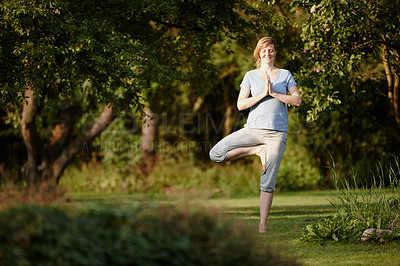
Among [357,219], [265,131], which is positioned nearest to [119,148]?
[265,131]

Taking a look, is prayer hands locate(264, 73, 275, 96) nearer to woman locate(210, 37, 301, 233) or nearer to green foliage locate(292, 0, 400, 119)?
woman locate(210, 37, 301, 233)

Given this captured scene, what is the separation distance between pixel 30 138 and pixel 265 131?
23.8 ft

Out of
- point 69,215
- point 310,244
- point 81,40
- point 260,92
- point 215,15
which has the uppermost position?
point 215,15

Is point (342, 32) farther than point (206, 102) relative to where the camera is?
No

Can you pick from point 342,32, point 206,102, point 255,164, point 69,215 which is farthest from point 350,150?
point 69,215

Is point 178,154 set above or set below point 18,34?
below

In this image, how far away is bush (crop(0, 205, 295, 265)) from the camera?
103 inches

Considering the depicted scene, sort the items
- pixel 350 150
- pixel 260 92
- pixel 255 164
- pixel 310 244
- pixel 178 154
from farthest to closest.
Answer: pixel 178 154
pixel 255 164
pixel 350 150
pixel 260 92
pixel 310 244

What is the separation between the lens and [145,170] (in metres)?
16.6

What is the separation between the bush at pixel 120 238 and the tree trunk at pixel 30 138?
794cm

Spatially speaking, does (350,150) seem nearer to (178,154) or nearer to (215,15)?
(178,154)

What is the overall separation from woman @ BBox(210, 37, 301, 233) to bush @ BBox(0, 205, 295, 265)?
2500 mm

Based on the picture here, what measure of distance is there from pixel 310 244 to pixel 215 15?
408 cm

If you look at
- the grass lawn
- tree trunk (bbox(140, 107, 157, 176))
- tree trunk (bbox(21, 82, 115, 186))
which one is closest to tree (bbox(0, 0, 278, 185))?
the grass lawn
